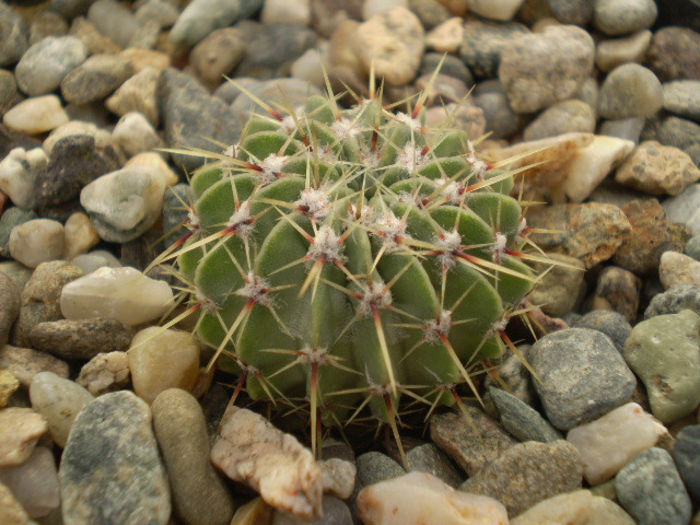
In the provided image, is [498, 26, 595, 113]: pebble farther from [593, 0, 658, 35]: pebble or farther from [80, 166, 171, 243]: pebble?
[80, 166, 171, 243]: pebble

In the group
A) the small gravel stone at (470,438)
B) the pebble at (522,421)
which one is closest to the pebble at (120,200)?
the small gravel stone at (470,438)

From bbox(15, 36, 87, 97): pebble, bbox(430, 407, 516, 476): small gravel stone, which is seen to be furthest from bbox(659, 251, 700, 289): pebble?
bbox(15, 36, 87, 97): pebble

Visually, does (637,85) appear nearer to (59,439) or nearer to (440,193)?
(440,193)

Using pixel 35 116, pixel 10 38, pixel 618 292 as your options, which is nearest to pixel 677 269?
pixel 618 292

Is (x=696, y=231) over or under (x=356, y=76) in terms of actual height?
under

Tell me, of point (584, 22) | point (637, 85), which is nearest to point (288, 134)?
point (637, 85)

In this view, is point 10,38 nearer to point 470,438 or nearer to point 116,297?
point 116,297
